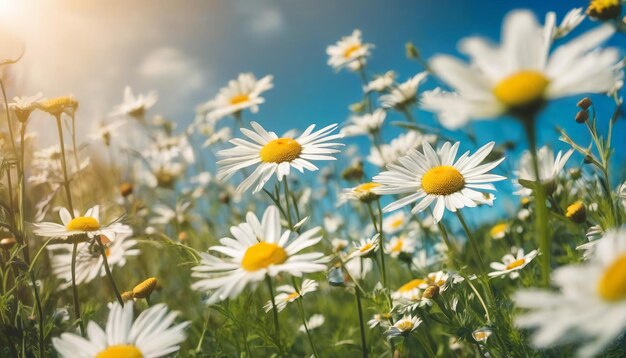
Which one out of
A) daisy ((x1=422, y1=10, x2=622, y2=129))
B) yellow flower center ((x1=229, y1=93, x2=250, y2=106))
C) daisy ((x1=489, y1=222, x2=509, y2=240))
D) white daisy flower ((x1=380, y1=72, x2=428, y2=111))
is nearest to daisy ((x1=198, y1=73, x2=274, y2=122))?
yellow flower center ((x1=229, y1=93, x2=250, y2=106))

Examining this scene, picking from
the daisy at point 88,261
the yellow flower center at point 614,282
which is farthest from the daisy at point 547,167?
the daisy at point 88,261

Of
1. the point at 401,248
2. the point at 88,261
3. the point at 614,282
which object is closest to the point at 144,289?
the point at 88,261

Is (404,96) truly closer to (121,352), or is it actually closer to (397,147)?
(397,147)

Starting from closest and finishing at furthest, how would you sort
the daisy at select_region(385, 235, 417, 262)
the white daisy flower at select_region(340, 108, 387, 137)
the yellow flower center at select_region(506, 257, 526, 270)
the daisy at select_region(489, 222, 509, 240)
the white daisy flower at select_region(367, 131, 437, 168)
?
the yellow flower center at select_region(506, 257, 526, 270), the daisy at select_region(385, 235, 417, 262), the daisy at select_region(489, 222, 509, 240), the white daisy flower at select_region(367, 131, 437, 168), the white daisy flower at select_region(340, 108, 387, 137)

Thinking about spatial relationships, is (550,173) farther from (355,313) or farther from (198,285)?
(355,313)

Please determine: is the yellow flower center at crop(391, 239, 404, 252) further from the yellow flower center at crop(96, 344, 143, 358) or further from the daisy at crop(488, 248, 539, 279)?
the yellow flower center at crop(96, 344, 143, 358)

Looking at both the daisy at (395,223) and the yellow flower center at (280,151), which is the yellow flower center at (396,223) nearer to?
the daisy at (395,223)

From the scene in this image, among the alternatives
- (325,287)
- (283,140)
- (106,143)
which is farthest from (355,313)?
(106,143)
